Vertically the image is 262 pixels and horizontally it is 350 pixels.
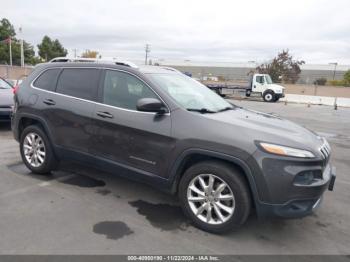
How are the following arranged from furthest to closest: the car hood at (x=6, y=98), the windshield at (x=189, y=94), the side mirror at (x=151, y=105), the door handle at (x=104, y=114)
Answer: the car hood at (x=6, y=98), the door handle at (x=104, y=114), the windshield at (x=189, y=94), the side mirror at (x=151, y=105)

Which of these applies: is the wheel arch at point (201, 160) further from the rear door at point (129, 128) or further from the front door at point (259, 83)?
the front door at point (259, 83)

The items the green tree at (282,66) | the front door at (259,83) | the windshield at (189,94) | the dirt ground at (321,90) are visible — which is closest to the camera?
the windshield at (189,94)

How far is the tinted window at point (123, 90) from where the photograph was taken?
3.72 meters

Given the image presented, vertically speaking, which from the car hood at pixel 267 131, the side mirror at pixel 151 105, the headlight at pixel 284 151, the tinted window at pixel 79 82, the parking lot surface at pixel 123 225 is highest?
the tinted window at pixel 79 82

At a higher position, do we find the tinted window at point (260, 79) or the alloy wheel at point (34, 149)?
the tinted window at point (260, 79)

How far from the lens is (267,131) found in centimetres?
313

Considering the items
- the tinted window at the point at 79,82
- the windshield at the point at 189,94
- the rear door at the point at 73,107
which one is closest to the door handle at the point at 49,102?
the rear door at the point at 73,107

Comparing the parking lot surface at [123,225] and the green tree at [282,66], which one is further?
the green tree at [282,66]

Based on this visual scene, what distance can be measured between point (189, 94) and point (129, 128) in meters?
0.90

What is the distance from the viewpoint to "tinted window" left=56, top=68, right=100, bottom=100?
4117 mm

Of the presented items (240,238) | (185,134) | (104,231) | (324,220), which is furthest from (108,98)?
(324,220)

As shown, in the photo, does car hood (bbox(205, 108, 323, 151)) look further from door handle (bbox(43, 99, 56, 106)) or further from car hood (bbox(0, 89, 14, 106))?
car hood (bbox(0, 89, 14, 106))

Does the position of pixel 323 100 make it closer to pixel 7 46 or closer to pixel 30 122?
pixel 30 122

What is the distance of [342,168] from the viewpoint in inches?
231
